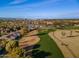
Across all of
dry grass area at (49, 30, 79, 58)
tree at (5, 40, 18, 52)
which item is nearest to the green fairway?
dry grass area at (49, 30, 79, 58)

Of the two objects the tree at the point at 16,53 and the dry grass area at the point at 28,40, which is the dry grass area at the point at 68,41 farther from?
the tree at the point at 16,53

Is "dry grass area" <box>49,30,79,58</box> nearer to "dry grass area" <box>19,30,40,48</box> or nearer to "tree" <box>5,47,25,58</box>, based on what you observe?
"dry grass area" <box>19,30,40,48</box>

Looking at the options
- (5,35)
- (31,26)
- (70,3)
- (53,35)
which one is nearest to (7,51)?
(5,35)

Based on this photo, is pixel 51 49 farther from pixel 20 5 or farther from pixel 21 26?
pixel 20 5

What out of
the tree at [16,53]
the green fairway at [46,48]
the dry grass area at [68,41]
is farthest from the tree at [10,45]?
the dry grass area at [68,41]

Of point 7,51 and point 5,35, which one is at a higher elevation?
point 5,35

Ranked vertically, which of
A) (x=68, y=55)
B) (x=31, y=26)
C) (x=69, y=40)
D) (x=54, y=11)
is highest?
(x=54, y=11)

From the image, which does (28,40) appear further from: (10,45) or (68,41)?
(68,41)
